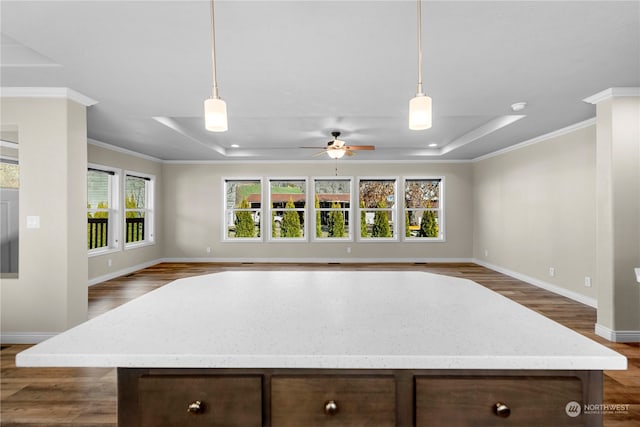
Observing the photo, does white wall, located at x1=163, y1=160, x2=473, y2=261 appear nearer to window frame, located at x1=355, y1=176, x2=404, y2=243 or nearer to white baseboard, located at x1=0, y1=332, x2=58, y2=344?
window frame, located at x1=355, y1=176, x2=404, y2=243

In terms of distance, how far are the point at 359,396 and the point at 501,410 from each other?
40cm

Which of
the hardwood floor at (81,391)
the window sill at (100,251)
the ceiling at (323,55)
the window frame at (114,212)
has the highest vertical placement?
the ceiling at (323,55)

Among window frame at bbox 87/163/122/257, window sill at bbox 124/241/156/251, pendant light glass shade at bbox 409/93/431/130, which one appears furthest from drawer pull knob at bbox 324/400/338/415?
window sill at bbox 124/241/156/251

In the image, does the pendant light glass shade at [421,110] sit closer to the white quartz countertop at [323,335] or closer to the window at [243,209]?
the white quartz countertop at [323,335]

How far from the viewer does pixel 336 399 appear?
2.92ft

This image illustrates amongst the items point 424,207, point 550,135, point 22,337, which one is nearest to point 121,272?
point 22,337

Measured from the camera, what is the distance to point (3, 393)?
2.33 m

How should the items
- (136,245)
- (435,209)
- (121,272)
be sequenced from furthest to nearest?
(435,209)
(136,245)
(121,272)

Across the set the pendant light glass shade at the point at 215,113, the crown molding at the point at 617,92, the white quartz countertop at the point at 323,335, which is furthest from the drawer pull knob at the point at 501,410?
the crown molding at the point at 617,92

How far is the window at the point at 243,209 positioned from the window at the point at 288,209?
340 mm

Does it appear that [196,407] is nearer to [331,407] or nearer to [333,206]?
[331,407]

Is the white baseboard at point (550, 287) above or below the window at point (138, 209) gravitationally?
below

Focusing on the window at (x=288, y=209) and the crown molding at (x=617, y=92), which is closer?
the crown molding at (x=617, y=92)

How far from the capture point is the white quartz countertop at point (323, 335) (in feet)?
2.80
